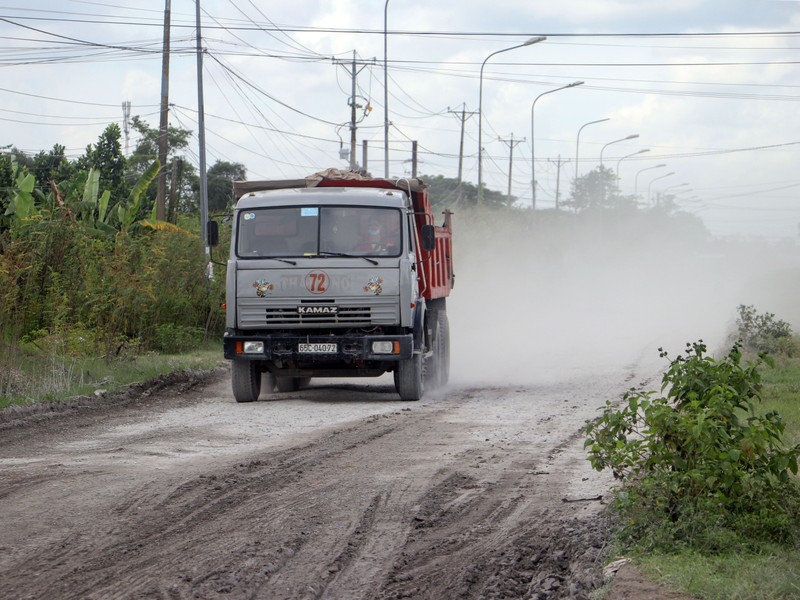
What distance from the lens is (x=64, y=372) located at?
1439cm

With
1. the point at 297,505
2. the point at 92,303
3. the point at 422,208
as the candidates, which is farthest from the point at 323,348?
the point at 297,505

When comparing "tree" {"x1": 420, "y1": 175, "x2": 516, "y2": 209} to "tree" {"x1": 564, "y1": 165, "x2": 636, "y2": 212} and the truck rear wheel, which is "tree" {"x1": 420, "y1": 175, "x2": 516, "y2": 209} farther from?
the truck rear wheel

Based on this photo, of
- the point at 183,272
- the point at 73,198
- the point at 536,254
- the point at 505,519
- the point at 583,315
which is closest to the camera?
the point at 505,519

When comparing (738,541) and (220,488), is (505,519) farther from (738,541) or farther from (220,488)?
(220,488)

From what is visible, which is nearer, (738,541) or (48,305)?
(738,541)

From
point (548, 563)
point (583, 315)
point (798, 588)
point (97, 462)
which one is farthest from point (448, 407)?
point (583, 315)

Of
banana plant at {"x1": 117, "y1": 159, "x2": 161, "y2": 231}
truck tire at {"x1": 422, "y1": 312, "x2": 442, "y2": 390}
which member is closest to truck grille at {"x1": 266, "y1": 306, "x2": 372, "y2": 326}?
truck tire at {"x1": 422, "y1": 312, "x2": 442, "y2": 390}

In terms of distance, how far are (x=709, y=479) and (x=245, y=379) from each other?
8.96 meters

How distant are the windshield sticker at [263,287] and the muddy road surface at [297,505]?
5.78ft

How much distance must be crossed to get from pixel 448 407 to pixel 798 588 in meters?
8.87

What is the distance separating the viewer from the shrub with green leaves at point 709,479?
19.2ft

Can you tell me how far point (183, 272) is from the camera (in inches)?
830

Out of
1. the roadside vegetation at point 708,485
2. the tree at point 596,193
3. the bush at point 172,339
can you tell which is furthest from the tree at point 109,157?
the tree at point 596,193

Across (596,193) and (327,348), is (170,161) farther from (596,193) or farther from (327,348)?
(596,193)
